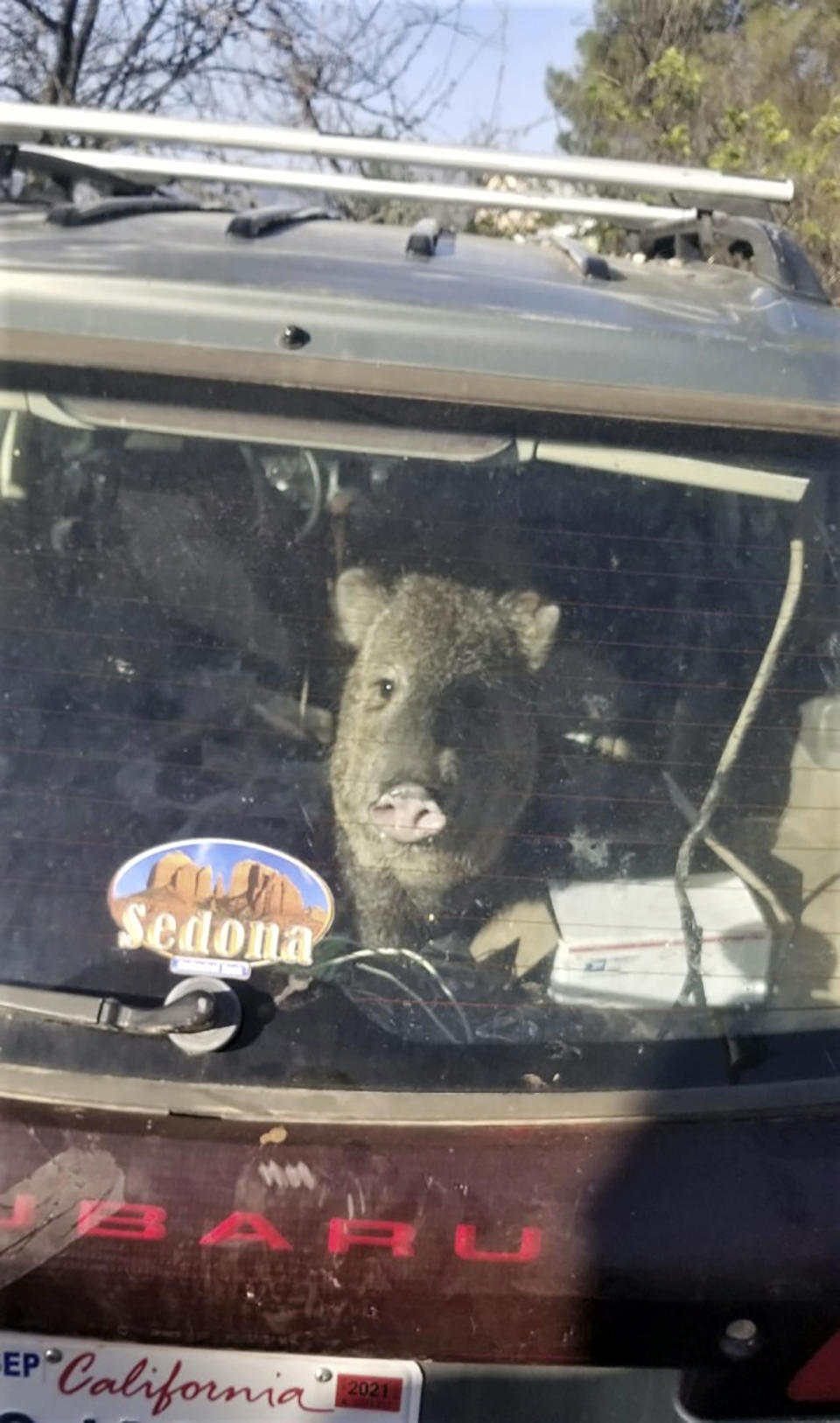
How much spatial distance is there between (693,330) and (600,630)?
A: 0.44m

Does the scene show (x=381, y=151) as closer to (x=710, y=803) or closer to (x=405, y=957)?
(x=710, y=803)

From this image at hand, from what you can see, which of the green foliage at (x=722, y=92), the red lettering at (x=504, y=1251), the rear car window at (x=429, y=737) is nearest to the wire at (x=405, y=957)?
the rear car window at (x=429, y=737)

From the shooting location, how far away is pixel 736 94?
10.5 metres

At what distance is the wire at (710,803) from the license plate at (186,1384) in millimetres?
557

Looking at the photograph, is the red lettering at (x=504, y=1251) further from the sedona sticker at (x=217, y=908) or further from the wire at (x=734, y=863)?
the wire at (x=734, y=863)

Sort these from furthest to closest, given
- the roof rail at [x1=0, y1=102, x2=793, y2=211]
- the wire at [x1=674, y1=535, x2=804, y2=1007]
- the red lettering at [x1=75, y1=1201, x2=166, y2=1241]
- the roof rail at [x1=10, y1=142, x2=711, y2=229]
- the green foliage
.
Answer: the green foliage → the roof rail at [x1=10, y1=142, x2=711, y2=229] → the roof rail at [x1=0, y1=102, x2=793, y2=211] → the wire at [x1=674, y1=535, x2=804, y2=1007] → the red lettering at [x1=75, y1=1201, x2=166, y2=1241]

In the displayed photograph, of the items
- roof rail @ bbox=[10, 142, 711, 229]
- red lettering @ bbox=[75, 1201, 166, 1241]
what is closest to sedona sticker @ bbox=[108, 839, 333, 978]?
red lettering @ bbox=[75, 1201, 166, 1241]

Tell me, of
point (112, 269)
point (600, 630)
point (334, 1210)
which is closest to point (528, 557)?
point (600, 630)

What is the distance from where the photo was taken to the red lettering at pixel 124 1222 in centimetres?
145

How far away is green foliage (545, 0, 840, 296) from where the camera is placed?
9211 mm

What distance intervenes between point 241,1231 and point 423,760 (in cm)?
60

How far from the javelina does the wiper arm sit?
20 cm

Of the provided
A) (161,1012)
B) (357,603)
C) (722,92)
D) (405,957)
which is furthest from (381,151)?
(722,92)

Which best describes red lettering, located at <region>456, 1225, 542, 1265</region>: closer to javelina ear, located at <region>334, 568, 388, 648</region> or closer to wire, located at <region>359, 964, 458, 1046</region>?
wire, located at <region>359, 964, 458, 1046</region>
